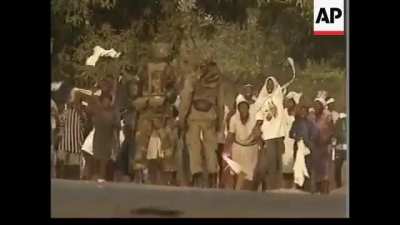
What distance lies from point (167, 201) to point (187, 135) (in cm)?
52

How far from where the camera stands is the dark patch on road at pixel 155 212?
7430mm

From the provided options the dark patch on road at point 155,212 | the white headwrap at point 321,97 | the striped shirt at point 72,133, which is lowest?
the dark patch on road at point 155,212

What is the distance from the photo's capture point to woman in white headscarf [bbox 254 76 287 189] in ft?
24.5

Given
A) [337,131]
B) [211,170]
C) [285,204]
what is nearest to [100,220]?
[211,170]

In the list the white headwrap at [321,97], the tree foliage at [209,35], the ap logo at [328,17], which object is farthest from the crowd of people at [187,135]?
the ap logo at [328,17]

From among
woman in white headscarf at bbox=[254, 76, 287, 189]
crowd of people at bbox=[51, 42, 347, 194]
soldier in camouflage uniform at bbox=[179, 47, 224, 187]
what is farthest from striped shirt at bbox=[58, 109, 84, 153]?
woman in white headscarf at bbox=[254, 76, 287, 189]

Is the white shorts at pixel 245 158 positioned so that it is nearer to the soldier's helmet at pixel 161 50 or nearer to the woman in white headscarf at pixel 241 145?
the woman in white headscarf at pixel 241 145

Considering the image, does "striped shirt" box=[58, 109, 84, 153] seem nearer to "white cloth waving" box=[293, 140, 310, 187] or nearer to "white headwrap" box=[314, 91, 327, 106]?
"white cloth waving" box=[293, 140, 310, 187]

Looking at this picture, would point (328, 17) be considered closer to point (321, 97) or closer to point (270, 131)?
point (321, 97)

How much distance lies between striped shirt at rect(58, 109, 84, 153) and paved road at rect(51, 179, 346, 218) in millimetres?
255

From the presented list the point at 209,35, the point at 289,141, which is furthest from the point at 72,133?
the point at 289,141

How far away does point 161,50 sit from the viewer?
7445 mm

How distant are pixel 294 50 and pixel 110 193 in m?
1.75

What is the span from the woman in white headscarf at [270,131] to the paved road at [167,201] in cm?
14
